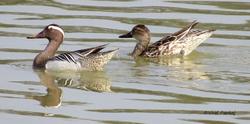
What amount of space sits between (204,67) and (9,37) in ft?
12.1

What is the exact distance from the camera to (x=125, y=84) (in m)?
14.1

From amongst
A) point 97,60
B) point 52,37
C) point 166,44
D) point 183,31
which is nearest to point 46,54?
point 52,37

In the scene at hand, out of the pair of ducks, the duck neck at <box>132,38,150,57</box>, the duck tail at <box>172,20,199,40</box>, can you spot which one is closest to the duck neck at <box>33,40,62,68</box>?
the pair of ducks

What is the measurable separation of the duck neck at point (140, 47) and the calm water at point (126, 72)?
17 centimetres

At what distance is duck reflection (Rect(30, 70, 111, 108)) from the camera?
13180 mm

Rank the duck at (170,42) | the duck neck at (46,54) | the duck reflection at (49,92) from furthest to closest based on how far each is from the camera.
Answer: the duck at (170,42)
the duck neck at (46,54)
the duck reflection at (49,92)

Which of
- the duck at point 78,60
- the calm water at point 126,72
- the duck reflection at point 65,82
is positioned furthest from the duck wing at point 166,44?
the duck reflection at point 65,82

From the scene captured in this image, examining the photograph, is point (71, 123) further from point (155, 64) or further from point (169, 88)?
point (155, 64)

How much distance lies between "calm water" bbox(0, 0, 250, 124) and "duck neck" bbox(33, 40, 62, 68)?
0.57 feet

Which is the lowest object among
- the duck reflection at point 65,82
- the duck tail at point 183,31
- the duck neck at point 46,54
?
the duck reflection at point 65,82

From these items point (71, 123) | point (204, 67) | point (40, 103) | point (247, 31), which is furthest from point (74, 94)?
point (247, 31)

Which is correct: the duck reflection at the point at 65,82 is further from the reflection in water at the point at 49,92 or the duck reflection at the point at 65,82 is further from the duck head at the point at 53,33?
the duck head at the point at 53,33

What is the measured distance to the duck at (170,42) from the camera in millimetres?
17203

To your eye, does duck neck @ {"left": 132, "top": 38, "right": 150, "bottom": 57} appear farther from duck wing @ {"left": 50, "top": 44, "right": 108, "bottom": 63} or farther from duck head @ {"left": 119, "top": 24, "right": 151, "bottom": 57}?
duck wing @ {"left": 50, "top": 44, "right": 108, "bottom": 63}
